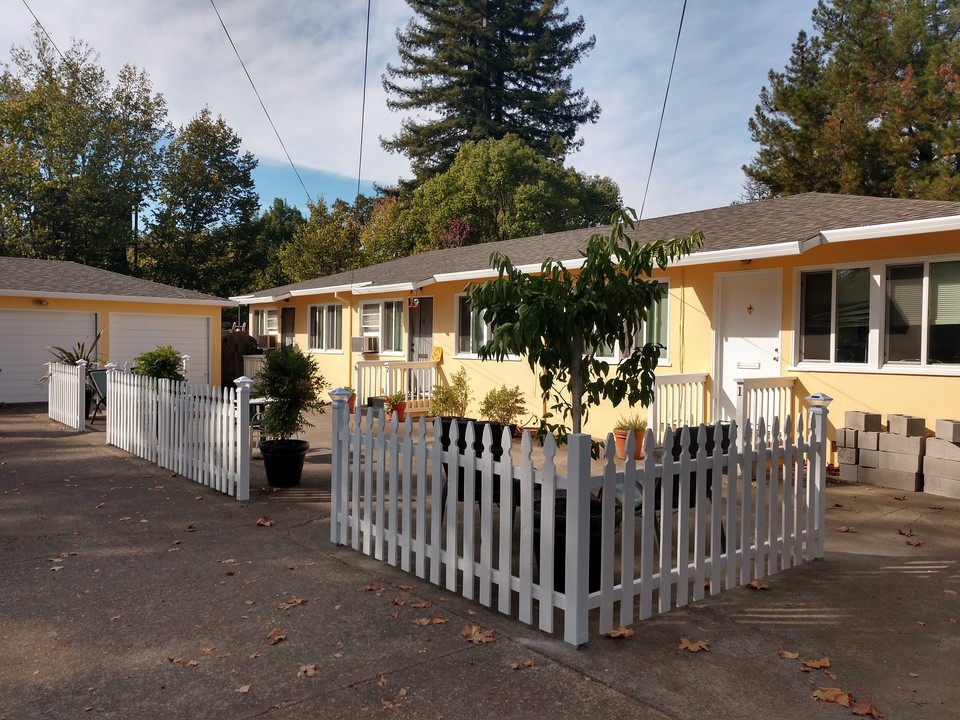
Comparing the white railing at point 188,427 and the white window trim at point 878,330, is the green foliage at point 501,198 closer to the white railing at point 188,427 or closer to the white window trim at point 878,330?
the white window trim at point 878,330

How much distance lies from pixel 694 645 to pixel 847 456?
549 centimetres

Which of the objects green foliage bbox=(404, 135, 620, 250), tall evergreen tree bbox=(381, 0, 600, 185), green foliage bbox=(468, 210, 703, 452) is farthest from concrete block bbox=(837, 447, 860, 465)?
tall evergreen tree bbox=(381, 0, 600, 185)

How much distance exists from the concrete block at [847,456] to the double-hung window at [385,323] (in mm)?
9661

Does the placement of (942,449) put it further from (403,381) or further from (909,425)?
(403,381)

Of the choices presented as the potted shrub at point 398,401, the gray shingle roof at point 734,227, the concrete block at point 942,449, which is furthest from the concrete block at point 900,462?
the potted shrub at point 398,401

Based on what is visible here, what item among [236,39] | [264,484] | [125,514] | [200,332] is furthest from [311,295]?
[125,514]

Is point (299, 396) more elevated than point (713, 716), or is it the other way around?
point (299, 396)

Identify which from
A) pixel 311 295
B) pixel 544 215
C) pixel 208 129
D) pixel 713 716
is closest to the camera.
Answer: pixel 713 716

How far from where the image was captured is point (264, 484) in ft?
25.7

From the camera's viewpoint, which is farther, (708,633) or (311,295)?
(311,295)

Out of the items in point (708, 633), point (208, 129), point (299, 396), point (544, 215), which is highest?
point (208, 129)

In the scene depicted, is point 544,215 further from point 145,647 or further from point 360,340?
point 145,647

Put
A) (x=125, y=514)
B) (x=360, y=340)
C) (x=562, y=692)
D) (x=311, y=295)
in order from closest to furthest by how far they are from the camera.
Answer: (x=562, y=692) < (x=125, y=514) < (x=360, y=340) < (x=311, y=295)

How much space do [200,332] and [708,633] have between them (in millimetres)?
18191
